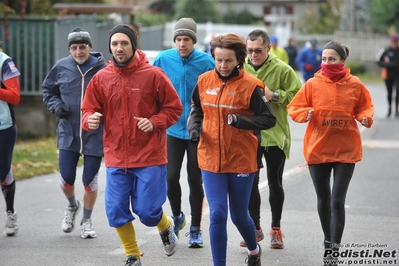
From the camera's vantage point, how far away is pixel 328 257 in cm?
714

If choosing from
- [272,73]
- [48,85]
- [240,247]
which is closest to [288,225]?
[240,247]

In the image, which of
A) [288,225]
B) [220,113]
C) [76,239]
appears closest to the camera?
[220,113]

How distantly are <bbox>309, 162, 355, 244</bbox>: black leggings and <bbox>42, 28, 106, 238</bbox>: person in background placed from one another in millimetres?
2224

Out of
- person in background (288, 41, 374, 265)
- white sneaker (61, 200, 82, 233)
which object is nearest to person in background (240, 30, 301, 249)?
person in background (288, 41, 374, 265)

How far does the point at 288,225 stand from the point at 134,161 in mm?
2885

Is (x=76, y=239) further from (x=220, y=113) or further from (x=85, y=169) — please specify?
(x=220, y=113)

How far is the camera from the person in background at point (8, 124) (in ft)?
27.9

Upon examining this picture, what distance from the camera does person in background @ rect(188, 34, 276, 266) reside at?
666cm

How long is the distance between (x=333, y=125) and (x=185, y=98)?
5.12ft

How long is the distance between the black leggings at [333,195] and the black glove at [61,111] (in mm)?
2492

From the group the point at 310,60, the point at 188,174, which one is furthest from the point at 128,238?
the point at 310,60

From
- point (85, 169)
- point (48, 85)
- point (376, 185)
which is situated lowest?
point (376, 185)

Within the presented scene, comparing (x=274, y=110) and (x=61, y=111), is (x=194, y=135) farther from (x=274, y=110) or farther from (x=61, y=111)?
(x=61, y=111)

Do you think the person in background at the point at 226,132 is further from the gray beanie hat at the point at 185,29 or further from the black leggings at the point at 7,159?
the black leggings at the point at 7,159
